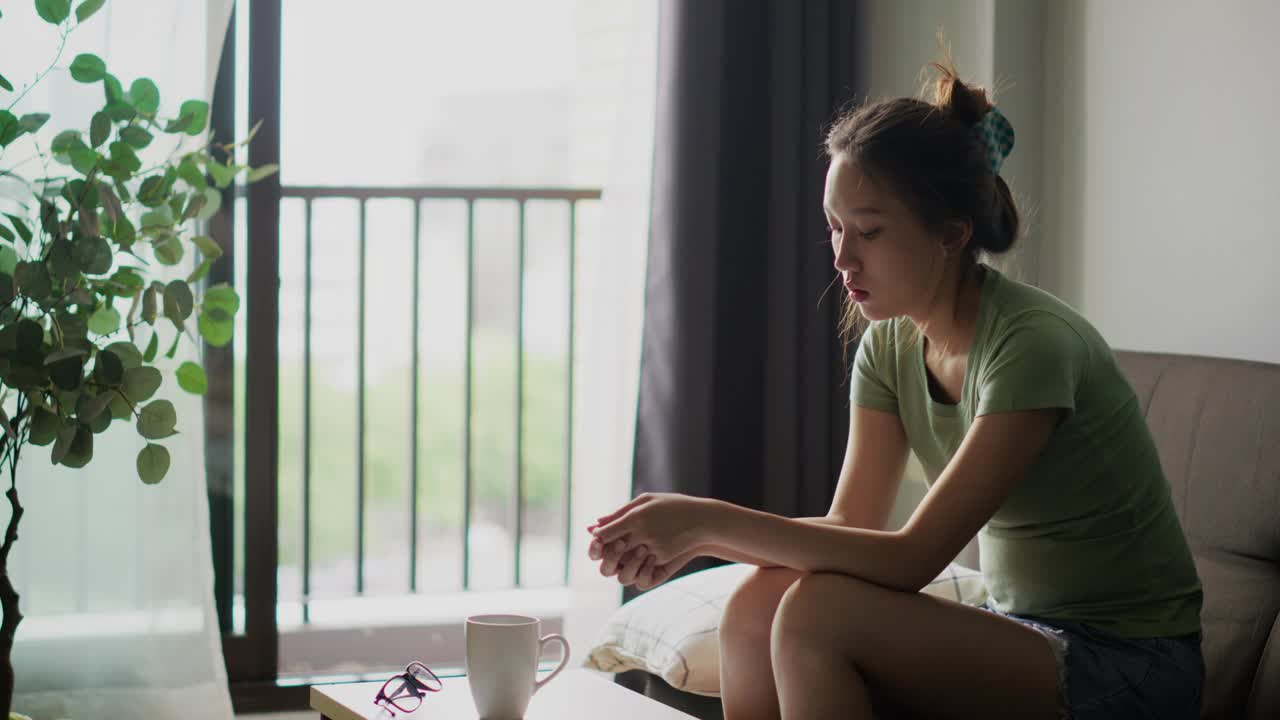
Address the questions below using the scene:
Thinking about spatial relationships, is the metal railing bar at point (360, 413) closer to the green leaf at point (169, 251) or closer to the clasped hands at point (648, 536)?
the green leaf at point (169, 251)

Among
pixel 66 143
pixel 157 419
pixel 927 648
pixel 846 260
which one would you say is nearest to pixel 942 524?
pixel 927 648

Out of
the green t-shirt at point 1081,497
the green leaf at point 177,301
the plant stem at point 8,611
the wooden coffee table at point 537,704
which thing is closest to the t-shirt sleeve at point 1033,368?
the green t-shirt at point 1081,497

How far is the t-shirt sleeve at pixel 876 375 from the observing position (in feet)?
5.63

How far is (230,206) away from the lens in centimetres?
272

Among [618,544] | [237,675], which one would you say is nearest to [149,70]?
[237,675]

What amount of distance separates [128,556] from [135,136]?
3.38 ft

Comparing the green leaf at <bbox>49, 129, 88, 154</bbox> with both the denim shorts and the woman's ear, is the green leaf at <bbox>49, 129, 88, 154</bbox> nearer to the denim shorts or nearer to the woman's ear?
the woman's ear

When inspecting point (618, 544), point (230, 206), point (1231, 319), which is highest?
point (230, 206)

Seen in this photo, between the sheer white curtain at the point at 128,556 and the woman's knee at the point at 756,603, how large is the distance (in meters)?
1.40

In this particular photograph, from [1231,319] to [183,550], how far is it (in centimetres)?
203

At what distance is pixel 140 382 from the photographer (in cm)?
179

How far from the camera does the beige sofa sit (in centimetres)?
167

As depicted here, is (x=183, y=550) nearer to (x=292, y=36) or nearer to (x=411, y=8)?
(x=292, y=36)

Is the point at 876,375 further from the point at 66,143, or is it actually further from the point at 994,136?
the point at 66,143
